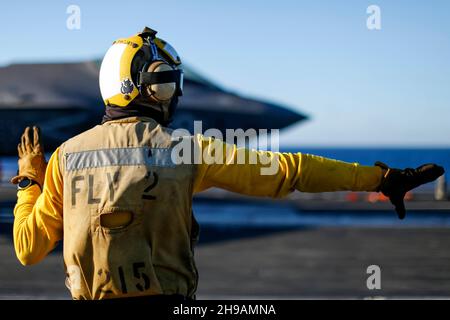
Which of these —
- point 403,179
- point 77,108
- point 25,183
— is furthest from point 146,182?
point 77,108

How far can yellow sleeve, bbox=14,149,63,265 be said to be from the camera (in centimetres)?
263

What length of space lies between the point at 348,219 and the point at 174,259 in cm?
1793

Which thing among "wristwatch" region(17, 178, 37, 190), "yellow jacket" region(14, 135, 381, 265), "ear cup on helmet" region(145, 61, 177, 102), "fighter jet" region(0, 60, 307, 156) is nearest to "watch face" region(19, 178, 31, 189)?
"wristwatch" region(17, 178, 37, 190)

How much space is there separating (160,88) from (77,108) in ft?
69.2

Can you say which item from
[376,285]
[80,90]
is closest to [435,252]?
[376,285]

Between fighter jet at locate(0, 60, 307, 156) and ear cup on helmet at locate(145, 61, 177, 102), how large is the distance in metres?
20.0

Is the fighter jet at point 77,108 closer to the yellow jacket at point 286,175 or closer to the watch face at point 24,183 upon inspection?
the watch face at point 24,183

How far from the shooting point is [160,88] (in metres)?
2.57

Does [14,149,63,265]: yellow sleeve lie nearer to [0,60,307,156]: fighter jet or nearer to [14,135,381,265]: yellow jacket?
[14,135,381,265]: yellow jacket

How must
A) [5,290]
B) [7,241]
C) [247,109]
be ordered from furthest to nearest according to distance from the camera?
1. [247,109]
2. [7,241]
3. [5,290]

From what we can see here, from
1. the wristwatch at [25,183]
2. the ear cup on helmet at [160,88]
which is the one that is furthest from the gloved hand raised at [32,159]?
the ear cup on helmet at [160,88]
